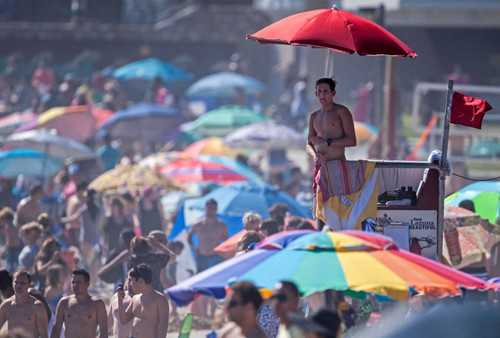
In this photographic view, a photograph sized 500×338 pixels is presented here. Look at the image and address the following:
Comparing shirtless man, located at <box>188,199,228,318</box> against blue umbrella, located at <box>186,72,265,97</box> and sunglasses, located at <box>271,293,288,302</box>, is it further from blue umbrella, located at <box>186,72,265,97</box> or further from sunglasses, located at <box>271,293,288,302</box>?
blue umbrella, located at <box>186,72,265,97</box>

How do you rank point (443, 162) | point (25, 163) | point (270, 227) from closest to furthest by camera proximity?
point (443, 162) < point (270, 227) < point (25, 163)

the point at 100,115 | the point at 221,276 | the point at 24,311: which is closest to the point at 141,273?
the point at 24,311

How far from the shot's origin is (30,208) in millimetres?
15094

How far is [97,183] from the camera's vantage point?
15.7 meters

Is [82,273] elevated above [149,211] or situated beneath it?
elevated above

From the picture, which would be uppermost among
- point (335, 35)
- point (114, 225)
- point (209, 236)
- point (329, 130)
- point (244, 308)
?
point (335, 35)

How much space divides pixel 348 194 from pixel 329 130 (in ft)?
1.90

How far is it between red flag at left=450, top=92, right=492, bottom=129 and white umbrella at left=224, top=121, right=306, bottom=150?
1032cm

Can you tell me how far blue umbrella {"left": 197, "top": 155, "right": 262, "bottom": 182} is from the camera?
17.7 meters

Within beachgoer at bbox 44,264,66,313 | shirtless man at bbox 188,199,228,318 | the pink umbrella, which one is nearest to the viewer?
beachgoer at bbox 44,264,66,313

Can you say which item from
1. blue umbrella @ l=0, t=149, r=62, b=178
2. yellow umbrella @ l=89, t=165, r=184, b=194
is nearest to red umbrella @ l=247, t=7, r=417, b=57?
yellow umbrella @ l=89, t=165, r=184, b=194

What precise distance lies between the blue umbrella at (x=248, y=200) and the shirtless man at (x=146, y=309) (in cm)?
448

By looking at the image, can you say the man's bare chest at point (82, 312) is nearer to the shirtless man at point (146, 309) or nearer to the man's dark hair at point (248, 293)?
the shirtless man at point (146, 309)

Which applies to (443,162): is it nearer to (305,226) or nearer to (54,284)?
(305,226)
